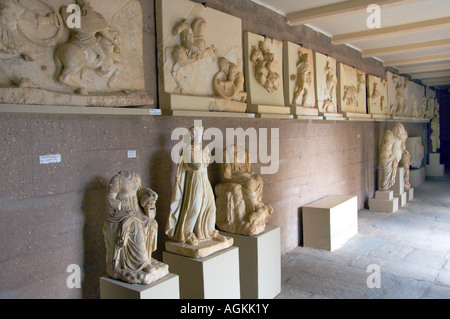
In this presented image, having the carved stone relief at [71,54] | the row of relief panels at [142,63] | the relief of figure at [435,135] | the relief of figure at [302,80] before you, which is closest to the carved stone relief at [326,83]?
the row of relief panels at [142,63]

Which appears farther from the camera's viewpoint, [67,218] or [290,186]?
[290,186]

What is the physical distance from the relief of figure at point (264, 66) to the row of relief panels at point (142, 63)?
13 millimetres

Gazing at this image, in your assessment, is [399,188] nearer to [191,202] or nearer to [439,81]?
[191,202]

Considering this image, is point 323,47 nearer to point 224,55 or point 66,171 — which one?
point 224,55

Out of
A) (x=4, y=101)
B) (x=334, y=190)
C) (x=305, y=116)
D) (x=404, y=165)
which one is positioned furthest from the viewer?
(x=404, y=165)

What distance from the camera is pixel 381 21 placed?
223 inches

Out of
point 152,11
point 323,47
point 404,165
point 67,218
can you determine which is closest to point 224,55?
point 152,11

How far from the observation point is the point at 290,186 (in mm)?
5426

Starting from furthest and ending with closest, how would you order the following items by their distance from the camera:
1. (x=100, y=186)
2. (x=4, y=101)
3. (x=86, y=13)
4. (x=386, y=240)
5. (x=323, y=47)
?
(x=323, y=47) < (x=386, y=240) < (x=100, y=186) < (x=86, y=13) < (x=4, y=101)

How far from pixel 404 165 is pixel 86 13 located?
27.2 ft

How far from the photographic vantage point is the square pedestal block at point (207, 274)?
295 cm

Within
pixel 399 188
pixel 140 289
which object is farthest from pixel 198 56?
pixel 399 188

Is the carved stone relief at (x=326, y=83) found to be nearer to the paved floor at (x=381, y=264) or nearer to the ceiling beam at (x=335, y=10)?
the ceiling beam at (x=335, y=10)

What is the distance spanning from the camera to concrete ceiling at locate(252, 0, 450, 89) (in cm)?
474
